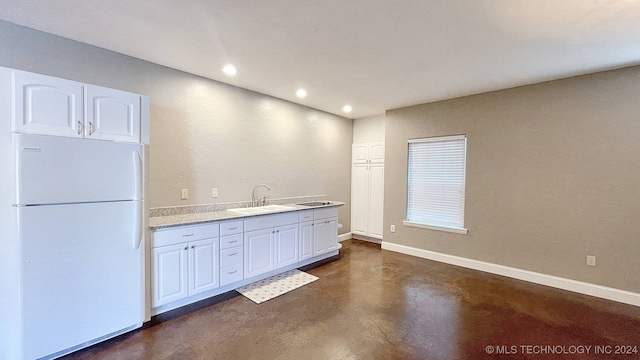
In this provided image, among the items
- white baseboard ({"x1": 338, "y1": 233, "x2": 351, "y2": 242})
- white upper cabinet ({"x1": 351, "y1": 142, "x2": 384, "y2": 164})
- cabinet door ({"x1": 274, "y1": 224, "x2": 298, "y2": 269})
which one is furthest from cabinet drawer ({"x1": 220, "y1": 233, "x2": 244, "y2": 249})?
white upper cabinet ({"x1": 351, "y1": 142, "x2": 384, "y2": 164})

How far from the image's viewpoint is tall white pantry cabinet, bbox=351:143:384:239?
5371 millimetres

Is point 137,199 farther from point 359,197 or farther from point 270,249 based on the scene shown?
point 359,197

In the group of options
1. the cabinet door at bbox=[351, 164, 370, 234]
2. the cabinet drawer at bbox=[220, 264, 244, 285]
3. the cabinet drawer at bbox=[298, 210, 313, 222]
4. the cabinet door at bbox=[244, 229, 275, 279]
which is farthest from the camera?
the cabinet door at bbox=[351, 164, 370, 234]

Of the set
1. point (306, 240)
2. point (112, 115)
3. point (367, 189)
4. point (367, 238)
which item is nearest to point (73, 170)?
point (112, 115)

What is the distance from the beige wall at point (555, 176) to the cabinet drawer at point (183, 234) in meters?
3.49

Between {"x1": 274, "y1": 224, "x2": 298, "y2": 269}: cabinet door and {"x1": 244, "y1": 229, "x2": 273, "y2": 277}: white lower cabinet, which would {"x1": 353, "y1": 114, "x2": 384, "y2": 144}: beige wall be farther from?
{"x1": 244, "y1": 229, "x2": 273, "y2": 277}: white lower cabinet

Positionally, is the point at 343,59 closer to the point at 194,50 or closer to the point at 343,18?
the point at 343,18

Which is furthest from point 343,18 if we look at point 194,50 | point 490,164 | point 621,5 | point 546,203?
point 546,203

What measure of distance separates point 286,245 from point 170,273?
150cm

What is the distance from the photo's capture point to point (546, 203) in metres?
3.47

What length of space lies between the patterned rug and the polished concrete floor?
0.13 m

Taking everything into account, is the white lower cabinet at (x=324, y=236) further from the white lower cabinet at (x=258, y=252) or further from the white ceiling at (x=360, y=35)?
the white ceiling at (x=360, y=35)

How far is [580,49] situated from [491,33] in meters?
1.06

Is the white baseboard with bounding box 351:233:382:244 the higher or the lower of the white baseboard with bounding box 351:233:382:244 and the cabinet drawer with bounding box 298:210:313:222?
the lower
